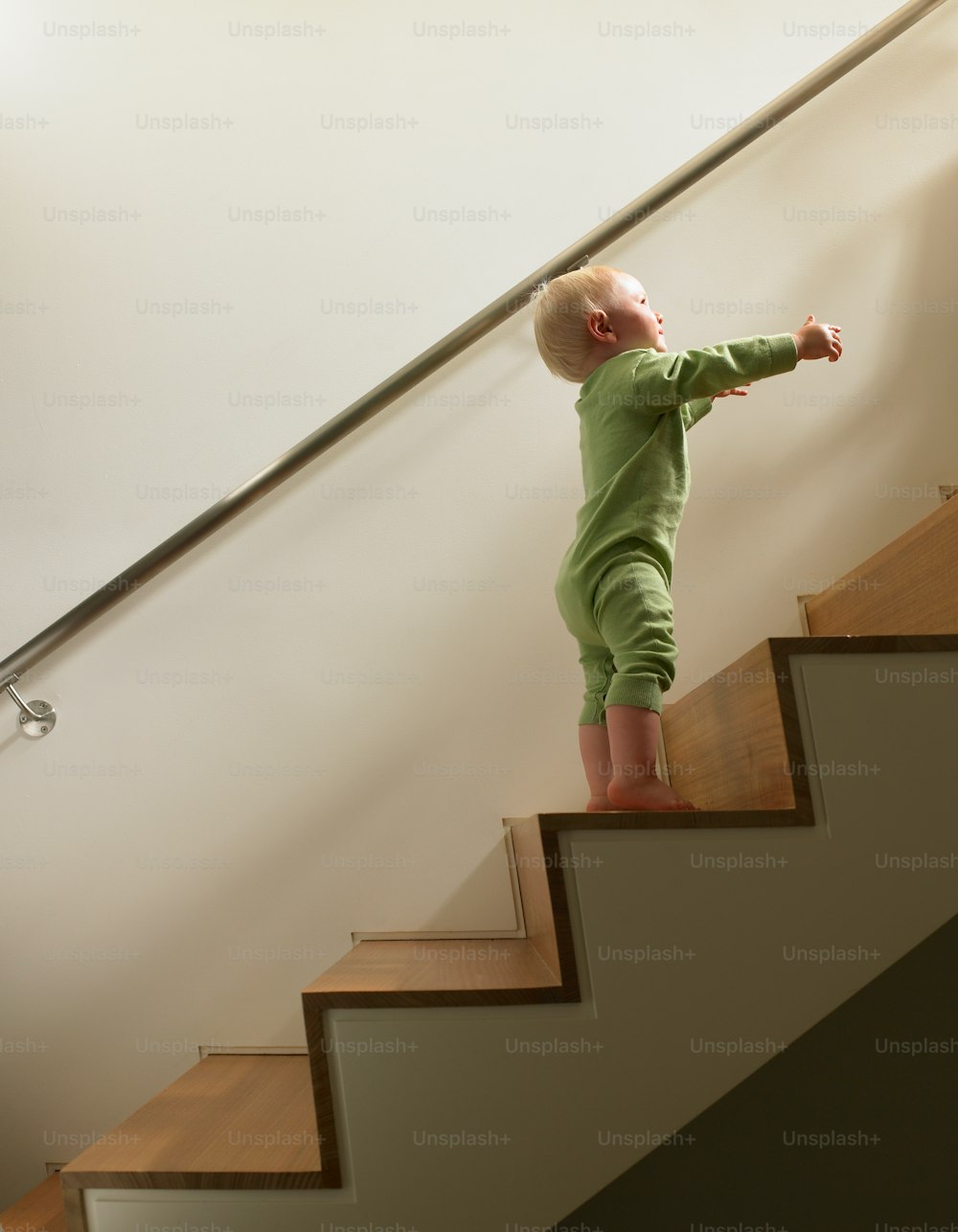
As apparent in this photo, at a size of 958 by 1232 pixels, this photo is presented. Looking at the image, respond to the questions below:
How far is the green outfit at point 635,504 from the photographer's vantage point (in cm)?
134

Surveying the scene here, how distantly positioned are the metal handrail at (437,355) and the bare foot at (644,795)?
0.78 m

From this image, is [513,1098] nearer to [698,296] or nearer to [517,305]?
[517,305]

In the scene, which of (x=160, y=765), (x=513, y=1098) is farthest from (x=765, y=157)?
(x=513, y=1098)

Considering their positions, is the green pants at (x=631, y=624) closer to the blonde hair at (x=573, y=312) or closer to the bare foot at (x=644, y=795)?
the bare foot at (x=644, y=795)

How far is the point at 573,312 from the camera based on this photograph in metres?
1.51

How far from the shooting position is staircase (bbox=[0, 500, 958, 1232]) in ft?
3.50

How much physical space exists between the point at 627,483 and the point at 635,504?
0.03 m

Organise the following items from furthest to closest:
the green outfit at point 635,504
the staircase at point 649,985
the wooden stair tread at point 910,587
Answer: the green outfit at point 635,504 < the wooden stair tread at point 910,587 < the staircase at point 649,985

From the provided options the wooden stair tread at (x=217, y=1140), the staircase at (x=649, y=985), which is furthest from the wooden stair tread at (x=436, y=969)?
the wooden stair tread at (x=217, y=1140)

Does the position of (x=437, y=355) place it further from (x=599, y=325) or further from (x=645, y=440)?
(x=645, y=440)

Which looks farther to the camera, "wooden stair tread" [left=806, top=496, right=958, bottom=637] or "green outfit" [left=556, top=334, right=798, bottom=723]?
"green outfit" [left=556, top=334, right=798, bottom=723]

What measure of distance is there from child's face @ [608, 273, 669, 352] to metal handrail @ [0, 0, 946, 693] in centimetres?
25

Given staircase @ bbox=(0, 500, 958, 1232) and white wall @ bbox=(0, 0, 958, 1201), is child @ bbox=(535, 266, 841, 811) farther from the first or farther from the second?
white wall @ bbox=(0, 0, 958, 1201)

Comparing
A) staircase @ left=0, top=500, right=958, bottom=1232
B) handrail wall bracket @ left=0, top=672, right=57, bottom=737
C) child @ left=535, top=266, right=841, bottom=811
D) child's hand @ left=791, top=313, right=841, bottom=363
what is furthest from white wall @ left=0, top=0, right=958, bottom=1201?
staircase @ left=0, top=500, right=958, bottom=1232
